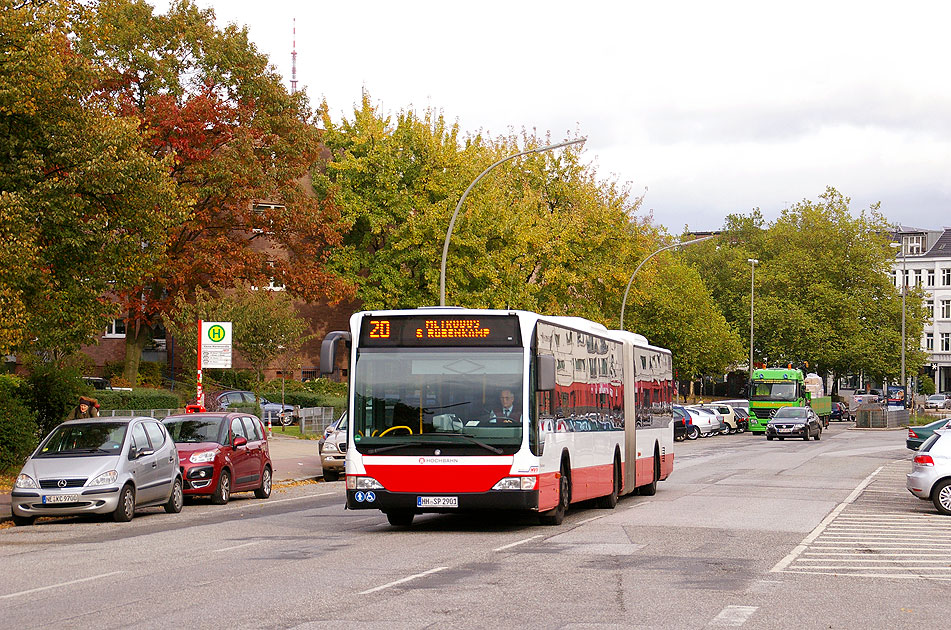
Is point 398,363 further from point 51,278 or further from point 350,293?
point 350,293

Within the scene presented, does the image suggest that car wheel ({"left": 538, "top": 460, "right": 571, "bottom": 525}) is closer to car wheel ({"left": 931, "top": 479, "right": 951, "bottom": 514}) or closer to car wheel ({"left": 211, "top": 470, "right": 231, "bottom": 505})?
car wheel ({"left": 211, "top": 470, "right": 231, "bottom": 505})

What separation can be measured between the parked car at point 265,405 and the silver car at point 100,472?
22804mm

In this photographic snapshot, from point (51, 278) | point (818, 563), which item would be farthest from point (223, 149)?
point (818, 563)

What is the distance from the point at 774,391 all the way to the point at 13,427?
50470 millimetres

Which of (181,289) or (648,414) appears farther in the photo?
(181,289)

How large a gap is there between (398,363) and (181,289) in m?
32.8

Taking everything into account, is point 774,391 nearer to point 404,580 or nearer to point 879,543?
point 879,543

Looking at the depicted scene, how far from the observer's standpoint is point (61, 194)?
75.4 ft

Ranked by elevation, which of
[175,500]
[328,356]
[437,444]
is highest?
[328,356]

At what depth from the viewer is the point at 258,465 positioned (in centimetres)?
2441

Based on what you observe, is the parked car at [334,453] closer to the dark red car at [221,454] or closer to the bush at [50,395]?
the dark red car at [221,454]

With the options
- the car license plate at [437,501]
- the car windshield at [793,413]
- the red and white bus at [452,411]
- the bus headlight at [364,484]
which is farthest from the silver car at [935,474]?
the car windshield at [793,413]

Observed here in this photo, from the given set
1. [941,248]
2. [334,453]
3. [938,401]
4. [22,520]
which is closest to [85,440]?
[22,520]

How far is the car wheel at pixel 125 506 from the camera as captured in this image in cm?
1906
